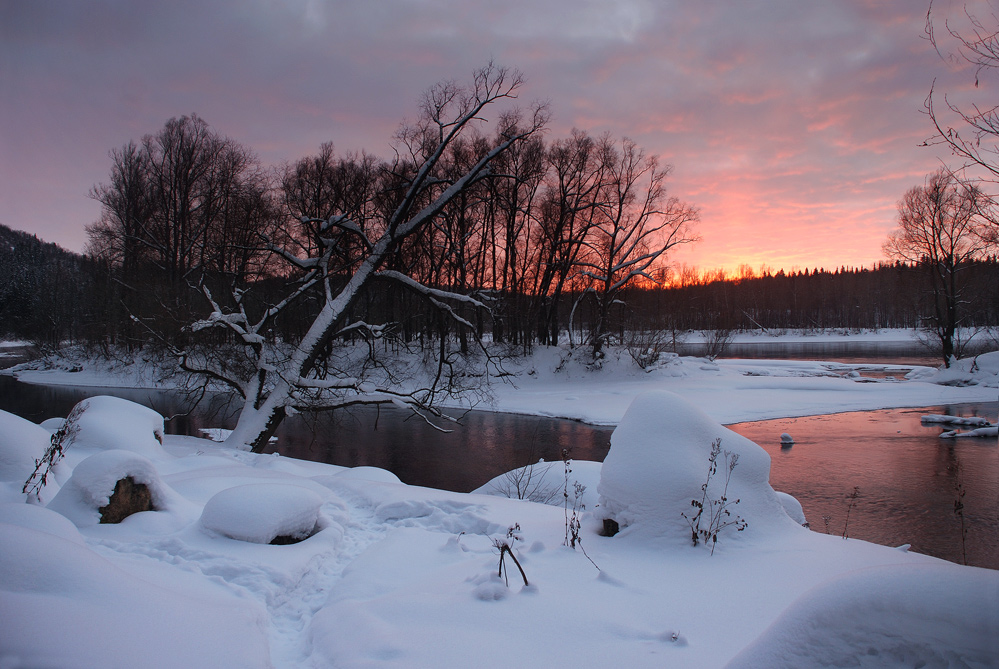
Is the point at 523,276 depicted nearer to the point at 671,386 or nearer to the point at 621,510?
the point at 671,386

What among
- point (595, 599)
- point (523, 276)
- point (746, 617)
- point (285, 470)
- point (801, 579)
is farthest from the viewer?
point (523, 276)

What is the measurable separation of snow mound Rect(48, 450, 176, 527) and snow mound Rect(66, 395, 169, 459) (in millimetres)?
2930

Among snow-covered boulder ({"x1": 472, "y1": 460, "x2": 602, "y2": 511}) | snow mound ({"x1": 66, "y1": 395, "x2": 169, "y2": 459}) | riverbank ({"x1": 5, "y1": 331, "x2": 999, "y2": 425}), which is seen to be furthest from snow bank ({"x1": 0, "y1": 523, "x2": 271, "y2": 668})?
riverbank ({"x1": 5, "y1": 331, "x2": 999, "y2": 425})

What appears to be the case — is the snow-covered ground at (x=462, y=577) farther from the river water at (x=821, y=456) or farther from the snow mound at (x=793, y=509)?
the river water at (x=821, y=456)

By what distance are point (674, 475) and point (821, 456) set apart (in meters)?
9.67

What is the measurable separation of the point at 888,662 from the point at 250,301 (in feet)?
74.8

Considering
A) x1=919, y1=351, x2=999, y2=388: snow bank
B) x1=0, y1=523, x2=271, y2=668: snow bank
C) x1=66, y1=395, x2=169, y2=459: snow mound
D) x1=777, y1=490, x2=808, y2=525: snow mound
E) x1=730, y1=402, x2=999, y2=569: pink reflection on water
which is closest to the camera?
x1=0, y1=523, x2=271, y2=668: snow bank

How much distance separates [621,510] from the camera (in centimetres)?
483


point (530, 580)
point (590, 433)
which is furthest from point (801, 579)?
point (590, 433)

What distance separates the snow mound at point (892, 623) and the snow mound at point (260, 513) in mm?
3829

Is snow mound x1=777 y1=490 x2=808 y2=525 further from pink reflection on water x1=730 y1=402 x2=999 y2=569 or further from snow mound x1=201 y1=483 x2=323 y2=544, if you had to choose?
snow mound x1=201 y1=483 x2=323 y2=544

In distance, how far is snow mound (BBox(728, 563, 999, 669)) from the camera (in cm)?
156

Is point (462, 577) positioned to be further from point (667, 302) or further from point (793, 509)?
point (667, 302)

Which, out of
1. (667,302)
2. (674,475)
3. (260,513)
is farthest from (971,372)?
(667,302)
